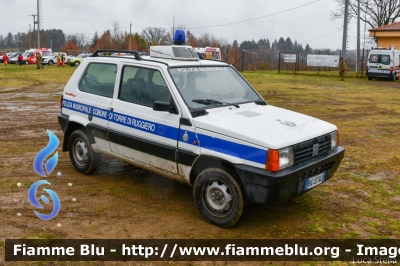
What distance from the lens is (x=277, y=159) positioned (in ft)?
14.1

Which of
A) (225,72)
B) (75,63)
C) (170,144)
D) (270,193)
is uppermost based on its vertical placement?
(75,63)

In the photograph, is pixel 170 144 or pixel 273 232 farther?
pixel 170 144

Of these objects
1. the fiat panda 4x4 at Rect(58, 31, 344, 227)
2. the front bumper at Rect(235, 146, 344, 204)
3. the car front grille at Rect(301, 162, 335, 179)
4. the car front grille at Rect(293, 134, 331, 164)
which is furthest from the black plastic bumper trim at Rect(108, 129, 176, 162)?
the car front grille at Rect(301, 162, 335, 179)

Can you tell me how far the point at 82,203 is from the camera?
17.7ft

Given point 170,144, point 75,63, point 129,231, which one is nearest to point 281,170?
point 170,144

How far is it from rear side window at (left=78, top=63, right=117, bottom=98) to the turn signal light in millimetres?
2665

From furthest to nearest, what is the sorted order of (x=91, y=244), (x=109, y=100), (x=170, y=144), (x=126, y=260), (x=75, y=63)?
(x=75, y=63) < (x=109, y=100) < (x=170, y=144) < (x=91, y=244) < (x=126, y=260)

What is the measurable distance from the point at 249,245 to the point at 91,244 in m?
1.63

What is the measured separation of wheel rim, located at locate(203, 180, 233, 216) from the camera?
4633mm

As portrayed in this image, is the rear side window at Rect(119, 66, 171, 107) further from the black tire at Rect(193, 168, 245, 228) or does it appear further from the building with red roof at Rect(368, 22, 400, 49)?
the building with red roof at Rect(368, 22, 400, 49)

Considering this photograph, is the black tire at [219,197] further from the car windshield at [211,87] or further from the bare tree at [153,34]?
the bare tree at [153,34]

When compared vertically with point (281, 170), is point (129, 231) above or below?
below

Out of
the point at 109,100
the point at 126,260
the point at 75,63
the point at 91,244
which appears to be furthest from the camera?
the point at 75,63

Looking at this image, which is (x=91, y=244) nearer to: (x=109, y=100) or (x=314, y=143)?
(x=109, y=100)
